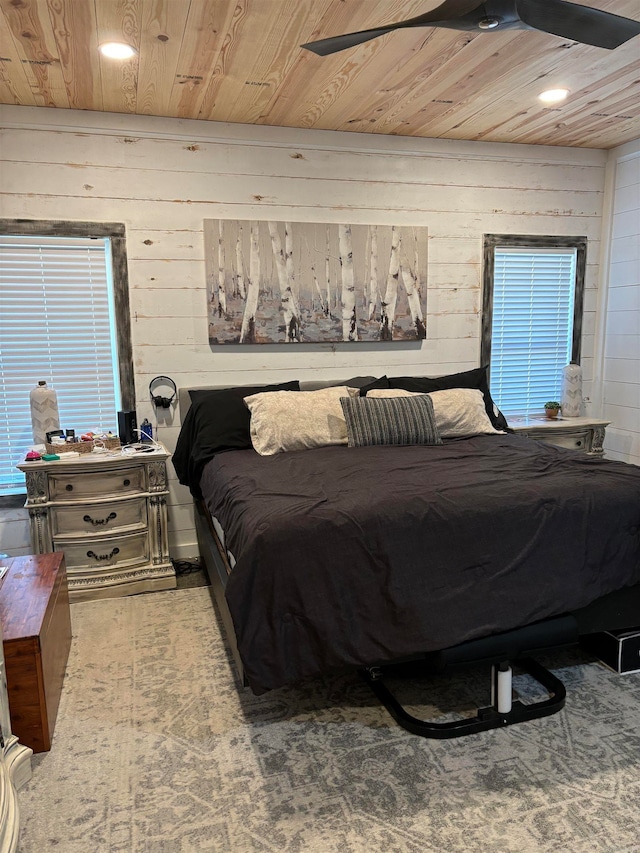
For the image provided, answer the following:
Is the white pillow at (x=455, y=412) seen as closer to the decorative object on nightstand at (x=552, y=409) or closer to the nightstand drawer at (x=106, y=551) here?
the decorative object on nightstand at (x=552, y=409)

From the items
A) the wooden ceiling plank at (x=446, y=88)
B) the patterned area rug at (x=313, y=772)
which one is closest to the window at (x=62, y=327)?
the patterned area rug at (x=313, y=772)

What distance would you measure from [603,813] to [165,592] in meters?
2.40

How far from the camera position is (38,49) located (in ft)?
9.11

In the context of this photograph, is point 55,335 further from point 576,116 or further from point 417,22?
point 576,116

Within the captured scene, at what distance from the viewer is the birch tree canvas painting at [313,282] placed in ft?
12.8

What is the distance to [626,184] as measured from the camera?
4.50 metres

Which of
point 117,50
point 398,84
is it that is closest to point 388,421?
point 398,84

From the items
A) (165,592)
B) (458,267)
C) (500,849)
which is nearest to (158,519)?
(165,592)

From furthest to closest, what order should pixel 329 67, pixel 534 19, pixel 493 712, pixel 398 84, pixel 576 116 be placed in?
1. pixel 576 116
2. pixel 398 84
3. pixel 329 67
4. pixel 493 712
5. pixel 534 19

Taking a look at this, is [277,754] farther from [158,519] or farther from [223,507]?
[158,519]

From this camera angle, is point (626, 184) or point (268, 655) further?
point (626, 184)

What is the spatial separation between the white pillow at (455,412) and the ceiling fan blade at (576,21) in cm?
192

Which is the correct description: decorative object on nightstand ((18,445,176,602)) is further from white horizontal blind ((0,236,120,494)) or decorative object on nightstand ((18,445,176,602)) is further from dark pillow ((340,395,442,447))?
dark pillow ((340,395,442,447))

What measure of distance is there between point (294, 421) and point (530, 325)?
7.31ft
